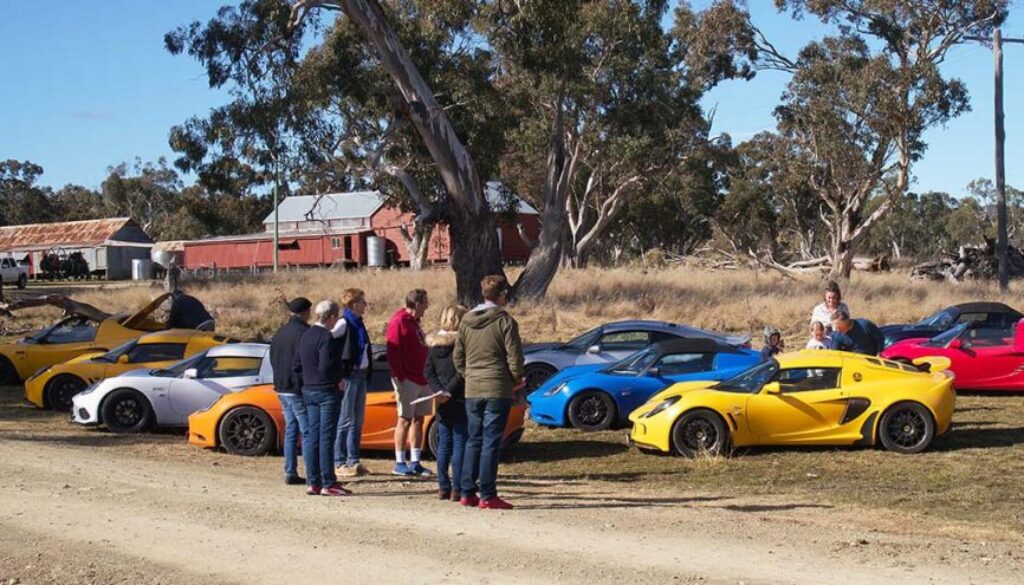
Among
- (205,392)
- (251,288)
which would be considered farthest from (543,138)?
(205,392)

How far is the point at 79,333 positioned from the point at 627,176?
32831 millimetres

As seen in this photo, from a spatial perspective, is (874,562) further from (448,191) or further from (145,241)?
(145,241)

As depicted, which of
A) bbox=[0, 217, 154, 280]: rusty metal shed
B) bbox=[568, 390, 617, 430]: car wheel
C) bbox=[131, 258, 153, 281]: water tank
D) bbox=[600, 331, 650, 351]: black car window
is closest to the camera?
bbox=[568, 390, 617, 430]: car wheel

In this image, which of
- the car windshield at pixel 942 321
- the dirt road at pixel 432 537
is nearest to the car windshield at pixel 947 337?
the car windshield at pixel 942 321

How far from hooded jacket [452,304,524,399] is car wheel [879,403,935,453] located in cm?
520

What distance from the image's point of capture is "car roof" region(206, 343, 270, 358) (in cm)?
1414

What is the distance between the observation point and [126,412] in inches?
558

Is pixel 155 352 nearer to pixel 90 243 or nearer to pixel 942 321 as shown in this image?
pixel 942 321

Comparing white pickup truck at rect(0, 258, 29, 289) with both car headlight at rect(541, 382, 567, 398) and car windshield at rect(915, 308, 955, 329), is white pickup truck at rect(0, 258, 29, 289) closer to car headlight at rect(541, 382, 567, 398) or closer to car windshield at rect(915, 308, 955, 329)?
car windshield at rect(915, 308, 955, 329)

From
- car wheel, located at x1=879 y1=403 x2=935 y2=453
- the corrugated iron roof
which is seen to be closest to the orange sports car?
car wheel, located at x1=879 y1=403 x2=935 y2=453

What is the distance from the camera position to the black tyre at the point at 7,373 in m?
19.7

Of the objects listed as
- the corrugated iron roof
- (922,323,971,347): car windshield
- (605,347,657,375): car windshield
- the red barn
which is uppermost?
the corrugated iron roof

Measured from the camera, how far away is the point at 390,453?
42.0 ft

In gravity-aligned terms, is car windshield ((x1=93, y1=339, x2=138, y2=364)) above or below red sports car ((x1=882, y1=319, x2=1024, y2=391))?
above
